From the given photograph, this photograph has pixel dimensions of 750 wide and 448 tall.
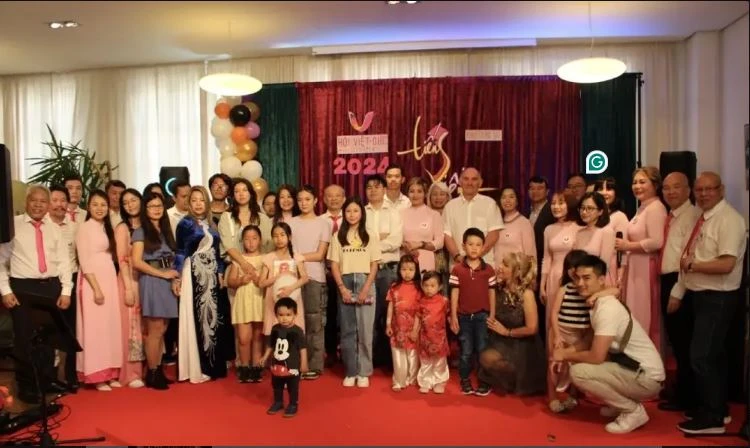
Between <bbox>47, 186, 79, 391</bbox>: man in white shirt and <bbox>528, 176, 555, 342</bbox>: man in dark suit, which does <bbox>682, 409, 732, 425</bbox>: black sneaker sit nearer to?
<bbox>528, 176, 555, 342</bbox>: man in dark suit

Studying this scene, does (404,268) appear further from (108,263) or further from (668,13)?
(668,13)

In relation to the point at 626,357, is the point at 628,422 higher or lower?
lower

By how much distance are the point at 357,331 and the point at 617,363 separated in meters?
1.88

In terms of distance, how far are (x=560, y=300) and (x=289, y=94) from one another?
160 inches

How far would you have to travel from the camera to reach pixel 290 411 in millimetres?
3955

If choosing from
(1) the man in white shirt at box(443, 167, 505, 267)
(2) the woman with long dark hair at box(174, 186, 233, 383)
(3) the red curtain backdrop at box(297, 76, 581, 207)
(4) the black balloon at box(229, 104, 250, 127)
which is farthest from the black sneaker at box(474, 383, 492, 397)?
(4) the black balloon at box(229, 104, 250, 127)

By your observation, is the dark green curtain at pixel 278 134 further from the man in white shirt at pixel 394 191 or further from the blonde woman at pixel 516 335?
the blonde woman at pixel 516 335

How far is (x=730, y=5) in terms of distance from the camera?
13.5ft

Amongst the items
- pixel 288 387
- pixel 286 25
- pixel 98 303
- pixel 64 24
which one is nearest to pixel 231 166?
pixel 286 25

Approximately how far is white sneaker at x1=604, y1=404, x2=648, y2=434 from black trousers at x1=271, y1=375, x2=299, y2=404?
194 cm

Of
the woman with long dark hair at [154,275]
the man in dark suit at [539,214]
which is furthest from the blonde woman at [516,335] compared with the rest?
the woman with long dark hair at [154,275]

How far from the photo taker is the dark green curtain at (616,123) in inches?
251

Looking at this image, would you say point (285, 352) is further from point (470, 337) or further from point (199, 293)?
point (470, 337)

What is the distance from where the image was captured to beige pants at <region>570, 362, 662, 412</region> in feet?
11.8
